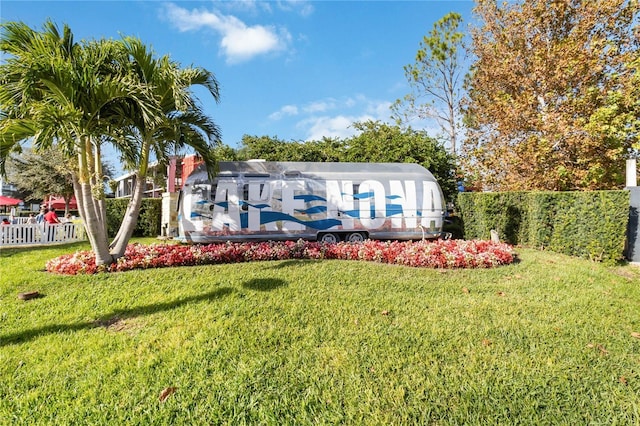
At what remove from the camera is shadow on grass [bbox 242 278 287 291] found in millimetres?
5265

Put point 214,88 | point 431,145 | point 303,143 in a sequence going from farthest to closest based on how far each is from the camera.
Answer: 1. point 303,143
2. point 431,145
3. point 214,88

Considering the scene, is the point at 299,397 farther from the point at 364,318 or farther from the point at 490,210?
the point at 490,210

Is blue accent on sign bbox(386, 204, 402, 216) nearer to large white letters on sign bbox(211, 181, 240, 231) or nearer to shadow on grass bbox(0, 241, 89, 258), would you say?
large white letters on sign bbox(211, 181, 240, 231)

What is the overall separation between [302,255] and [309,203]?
2.76m

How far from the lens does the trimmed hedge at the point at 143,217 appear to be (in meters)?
13.8

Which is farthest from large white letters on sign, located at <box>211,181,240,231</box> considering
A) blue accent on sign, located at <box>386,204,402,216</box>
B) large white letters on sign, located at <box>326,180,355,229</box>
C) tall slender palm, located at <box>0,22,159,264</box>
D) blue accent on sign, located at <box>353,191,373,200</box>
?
blue accent on sign, located at <box>386,204,402,216</box>

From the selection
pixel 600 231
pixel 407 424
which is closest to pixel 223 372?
pixel 407 424

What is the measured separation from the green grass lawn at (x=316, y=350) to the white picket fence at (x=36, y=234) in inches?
241

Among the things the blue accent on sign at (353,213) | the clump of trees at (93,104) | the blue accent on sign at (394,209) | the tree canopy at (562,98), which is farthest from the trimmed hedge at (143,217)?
the tree canopy at (562,98)

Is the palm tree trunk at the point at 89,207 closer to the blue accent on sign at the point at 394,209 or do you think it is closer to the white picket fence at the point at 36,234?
the white picket fence at the point at 36,234

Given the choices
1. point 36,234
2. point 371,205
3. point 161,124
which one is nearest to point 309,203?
point 371,205

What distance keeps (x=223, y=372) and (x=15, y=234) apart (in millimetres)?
11947

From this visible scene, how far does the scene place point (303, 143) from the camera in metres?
19.3

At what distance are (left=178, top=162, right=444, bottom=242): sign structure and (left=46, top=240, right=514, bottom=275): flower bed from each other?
2.03 meters
